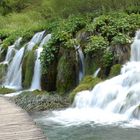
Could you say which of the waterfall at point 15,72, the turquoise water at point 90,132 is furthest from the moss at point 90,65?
the turquoise water at point 90,132

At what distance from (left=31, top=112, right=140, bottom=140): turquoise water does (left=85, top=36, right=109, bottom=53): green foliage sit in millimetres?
5711

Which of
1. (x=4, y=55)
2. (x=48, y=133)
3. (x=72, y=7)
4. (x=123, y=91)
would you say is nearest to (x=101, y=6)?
(x=72, y=7)

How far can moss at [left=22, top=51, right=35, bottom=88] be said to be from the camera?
19.3 metres

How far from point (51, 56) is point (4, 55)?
18.6 ft

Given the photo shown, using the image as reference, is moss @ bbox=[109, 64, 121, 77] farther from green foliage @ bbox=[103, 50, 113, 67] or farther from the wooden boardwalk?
the wooden boardwalk

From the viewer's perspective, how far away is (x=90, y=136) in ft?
33.1

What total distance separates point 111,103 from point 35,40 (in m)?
9.80

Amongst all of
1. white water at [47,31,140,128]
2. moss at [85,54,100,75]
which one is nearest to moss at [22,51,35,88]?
moss at [85,54,100,75]

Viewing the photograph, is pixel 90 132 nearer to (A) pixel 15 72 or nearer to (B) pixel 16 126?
(B) pixel 16 126

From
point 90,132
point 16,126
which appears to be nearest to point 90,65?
point 90,132

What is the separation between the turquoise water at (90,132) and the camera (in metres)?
9.91

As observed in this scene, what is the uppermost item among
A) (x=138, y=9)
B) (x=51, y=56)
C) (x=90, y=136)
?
(x=138, y=9)

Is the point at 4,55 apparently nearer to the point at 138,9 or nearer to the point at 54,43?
the point at 54,43

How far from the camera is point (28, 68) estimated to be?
19516 mm
